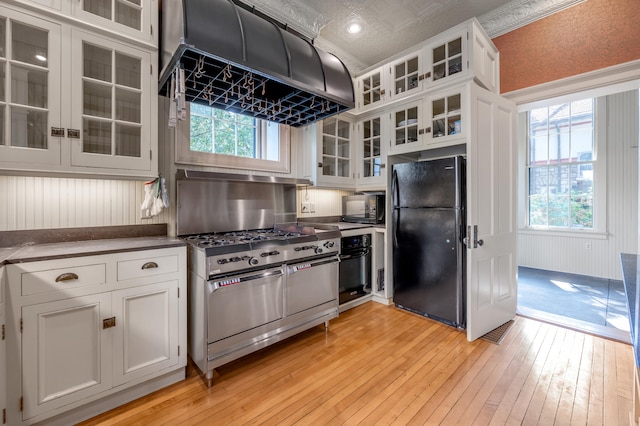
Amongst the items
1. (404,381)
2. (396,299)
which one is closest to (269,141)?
(396,299)

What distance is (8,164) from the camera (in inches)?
59.2

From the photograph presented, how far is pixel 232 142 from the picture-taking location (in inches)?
109

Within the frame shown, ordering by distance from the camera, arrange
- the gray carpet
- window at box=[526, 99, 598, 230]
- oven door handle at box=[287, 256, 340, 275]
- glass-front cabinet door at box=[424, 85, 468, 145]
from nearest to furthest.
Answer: oven door handle at box=[287, 256, 340, 275], glass-front cabinet door at box=[424, 85, 468, 145], the gray carpet, window at box=[526, 99, 598, 230]

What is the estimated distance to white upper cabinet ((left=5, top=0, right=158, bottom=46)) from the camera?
5.23ft

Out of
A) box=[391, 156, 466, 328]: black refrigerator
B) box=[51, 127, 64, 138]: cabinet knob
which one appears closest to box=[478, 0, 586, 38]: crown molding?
box=[391, 156, 466, 328]: black refrigerator

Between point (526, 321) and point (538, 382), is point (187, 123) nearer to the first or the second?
point (538, 382)

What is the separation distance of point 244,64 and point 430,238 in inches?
90.4

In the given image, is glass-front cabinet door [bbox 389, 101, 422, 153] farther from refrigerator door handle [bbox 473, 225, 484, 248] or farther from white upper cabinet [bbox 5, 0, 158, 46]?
white upper cabinet [bbox 5, 0, 158, 46]

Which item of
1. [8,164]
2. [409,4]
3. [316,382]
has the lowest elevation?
[316,382]

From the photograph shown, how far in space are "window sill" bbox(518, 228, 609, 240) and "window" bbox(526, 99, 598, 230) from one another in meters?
0.11

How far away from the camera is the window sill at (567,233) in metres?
4.59

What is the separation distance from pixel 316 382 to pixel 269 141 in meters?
2.35

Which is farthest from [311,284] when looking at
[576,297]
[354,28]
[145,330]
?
[576,297]

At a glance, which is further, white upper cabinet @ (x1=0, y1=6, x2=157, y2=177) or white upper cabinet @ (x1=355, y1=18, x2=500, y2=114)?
white upper cabinet @ (x1=355, y1=18, x2=500, y2=114)
